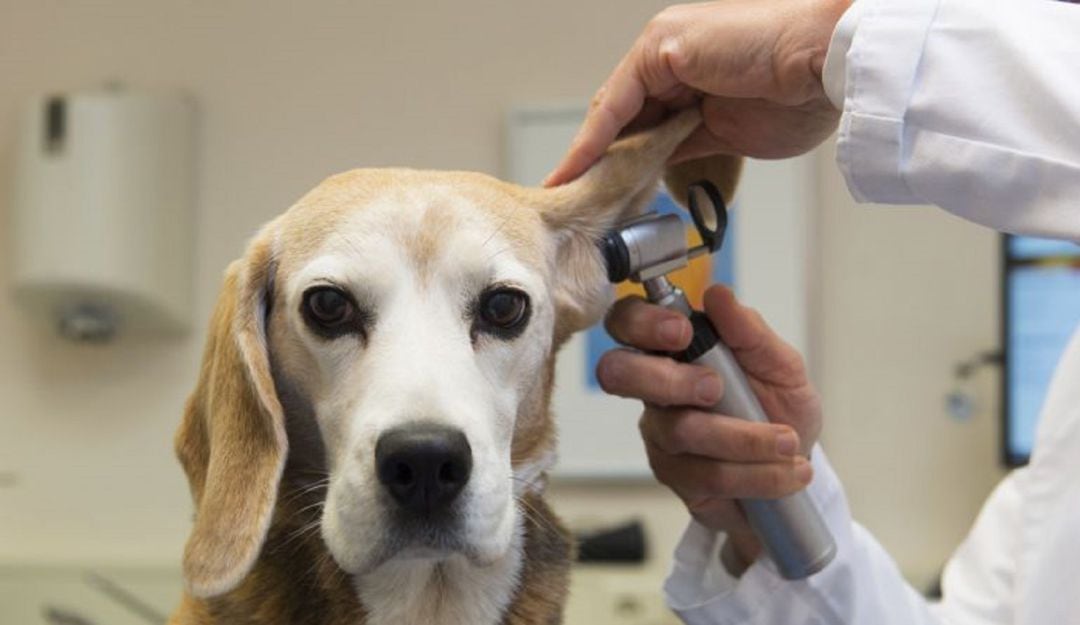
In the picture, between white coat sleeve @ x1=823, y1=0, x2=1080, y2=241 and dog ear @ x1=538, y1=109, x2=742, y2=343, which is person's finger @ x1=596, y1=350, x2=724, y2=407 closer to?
dog ear @ x1=538, y1=109, x2=742, y2=343

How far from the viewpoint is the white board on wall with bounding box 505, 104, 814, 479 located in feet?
9.14

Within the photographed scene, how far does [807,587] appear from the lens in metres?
1.24

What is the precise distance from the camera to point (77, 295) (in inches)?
113

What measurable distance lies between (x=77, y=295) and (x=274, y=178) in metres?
0.49

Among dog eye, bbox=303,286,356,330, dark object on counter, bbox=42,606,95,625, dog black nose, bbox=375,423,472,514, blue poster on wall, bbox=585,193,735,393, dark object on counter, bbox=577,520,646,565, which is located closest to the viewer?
dog black nose, bbox=375,423,472,514

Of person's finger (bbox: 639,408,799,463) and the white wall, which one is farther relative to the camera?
the white wall

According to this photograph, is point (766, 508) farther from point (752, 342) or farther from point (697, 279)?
point (697, 279)

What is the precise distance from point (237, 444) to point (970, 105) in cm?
57

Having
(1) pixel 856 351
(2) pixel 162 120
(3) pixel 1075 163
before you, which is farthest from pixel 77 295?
(3) pixel 1075 163

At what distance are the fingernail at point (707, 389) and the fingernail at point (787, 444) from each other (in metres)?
0.07

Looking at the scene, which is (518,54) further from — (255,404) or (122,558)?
(255,404)

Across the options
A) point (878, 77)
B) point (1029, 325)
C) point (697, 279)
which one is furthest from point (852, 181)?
point (1029, 325)

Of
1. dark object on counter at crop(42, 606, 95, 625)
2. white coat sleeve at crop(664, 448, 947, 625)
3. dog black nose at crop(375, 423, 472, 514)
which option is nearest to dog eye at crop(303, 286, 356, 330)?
dog black nose at crop(375, 423, 472, 514)

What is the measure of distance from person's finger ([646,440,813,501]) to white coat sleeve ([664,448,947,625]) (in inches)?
3.6
